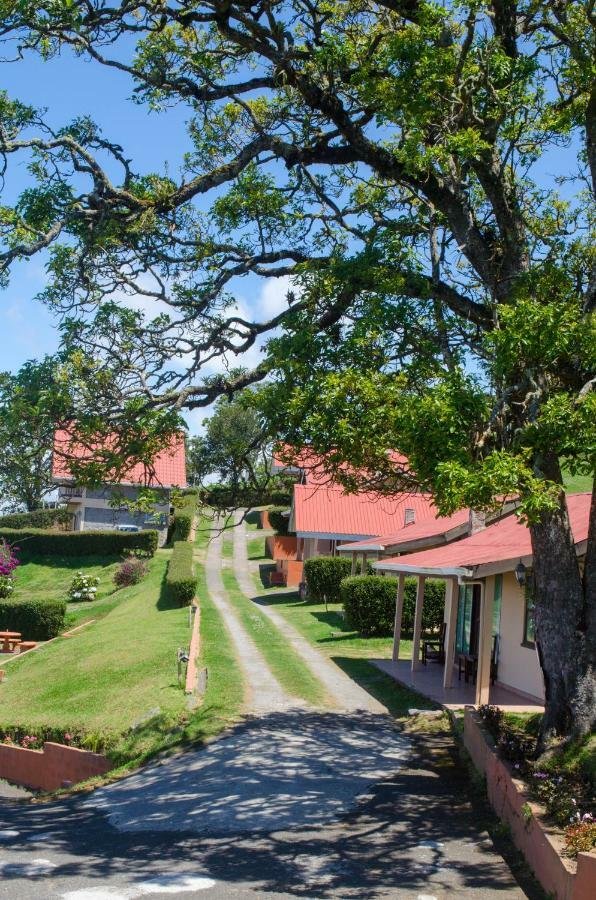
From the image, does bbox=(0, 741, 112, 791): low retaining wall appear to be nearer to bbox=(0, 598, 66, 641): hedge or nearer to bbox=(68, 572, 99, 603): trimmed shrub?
bbox=(0, 598, 66, 641): hedge

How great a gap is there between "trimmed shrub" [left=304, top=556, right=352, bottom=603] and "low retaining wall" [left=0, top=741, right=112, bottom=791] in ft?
57.1

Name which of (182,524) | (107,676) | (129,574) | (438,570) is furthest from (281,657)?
(182,524)

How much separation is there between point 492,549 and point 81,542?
108 ft

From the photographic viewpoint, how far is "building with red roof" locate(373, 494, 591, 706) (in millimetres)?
15969

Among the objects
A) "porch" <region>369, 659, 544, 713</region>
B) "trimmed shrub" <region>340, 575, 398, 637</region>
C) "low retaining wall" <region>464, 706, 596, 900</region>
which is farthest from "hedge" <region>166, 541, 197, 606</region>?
"low retaining wall" <region>464, 706, 596, 900</region>

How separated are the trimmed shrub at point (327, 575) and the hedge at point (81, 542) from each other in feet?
37.7

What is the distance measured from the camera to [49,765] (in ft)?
54.4

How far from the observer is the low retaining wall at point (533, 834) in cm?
630

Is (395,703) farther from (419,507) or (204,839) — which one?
(419,507)

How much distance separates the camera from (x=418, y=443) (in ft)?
27.9

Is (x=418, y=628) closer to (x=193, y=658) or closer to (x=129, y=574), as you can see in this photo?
(x=193, y=658)

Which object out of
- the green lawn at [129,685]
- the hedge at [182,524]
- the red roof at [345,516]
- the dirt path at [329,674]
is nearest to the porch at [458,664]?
the dirt path at [329,674]

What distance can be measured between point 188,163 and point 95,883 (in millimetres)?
9735

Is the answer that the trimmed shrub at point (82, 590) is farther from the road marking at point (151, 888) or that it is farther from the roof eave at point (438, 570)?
the road marking at point (151, 888)
